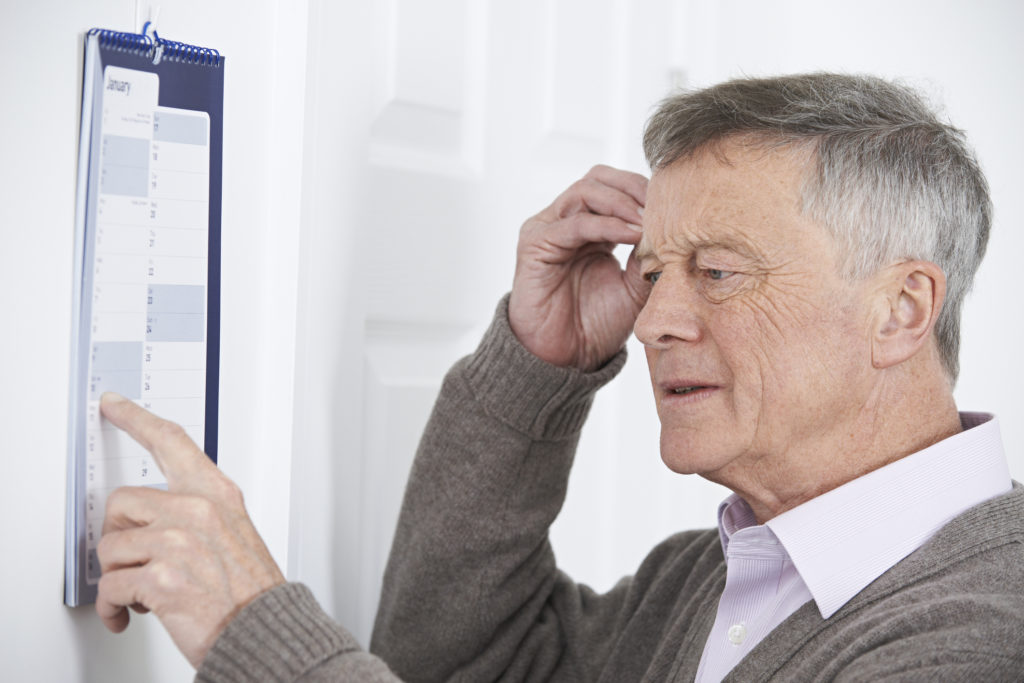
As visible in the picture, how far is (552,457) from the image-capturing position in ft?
4.17

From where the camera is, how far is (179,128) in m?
0.89

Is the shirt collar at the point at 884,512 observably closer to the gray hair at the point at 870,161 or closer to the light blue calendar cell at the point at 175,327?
the gray hair at the point at 870,161

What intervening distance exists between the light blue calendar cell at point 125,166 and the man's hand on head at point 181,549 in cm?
20

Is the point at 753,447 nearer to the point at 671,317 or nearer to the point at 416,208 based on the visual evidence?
the point at 671,317

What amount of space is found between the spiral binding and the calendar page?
0.02 metres

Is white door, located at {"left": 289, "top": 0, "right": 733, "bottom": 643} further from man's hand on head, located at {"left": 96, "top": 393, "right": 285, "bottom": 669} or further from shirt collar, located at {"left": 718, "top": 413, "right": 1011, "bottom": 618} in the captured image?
shirt collar, located at {"left": 718, "top": 413, "right": 1011, "bottom": 618}

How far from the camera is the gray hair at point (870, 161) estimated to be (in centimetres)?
101

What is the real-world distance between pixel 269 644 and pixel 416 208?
0.70 meters

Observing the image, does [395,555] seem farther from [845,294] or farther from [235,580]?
[845,294]

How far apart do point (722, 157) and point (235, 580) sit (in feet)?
2.13

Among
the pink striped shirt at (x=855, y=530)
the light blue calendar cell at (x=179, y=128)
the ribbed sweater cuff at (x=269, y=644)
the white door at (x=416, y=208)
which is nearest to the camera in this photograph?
the ribbed sweater cuff at (x=269, y=644)

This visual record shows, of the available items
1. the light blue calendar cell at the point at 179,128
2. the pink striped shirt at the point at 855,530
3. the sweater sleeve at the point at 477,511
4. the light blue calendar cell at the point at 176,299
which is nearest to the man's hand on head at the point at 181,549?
the light blue calendar cell at the point at 176,299

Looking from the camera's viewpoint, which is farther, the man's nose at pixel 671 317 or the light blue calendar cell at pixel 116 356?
the man's nose at pixel 671 317

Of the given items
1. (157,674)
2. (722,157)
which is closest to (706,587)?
(722,157)
